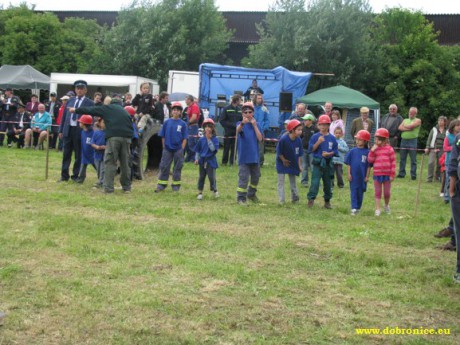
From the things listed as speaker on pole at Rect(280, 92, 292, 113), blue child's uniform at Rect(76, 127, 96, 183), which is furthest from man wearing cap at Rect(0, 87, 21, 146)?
blue child's uniform at Rect(76, 127, 96, 183)

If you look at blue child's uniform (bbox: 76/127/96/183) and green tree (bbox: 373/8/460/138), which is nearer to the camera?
blue child's uniform (bbox: 76/127/96/183)

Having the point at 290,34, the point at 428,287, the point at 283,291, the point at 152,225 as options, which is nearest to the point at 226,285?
the point at 283,291

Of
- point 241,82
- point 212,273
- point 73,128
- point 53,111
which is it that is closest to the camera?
point 212,273

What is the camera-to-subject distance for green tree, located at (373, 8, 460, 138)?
34.3m

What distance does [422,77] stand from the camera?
35031 millimetres

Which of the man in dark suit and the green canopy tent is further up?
the green canopy tent

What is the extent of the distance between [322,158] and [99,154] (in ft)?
14.6

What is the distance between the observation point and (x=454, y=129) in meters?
13.0

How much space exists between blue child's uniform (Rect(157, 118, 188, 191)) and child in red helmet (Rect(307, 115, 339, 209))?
260 cm

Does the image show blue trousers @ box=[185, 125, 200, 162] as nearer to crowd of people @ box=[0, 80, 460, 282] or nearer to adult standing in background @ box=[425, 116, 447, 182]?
crowd of people @ box=[0, 80, 460, 282]

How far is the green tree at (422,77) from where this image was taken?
3434 cm

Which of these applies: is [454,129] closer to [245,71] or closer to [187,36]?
[245,71]

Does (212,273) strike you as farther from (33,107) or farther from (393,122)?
(33,107)

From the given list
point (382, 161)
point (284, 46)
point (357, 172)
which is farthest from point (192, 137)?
point (284, 46)
